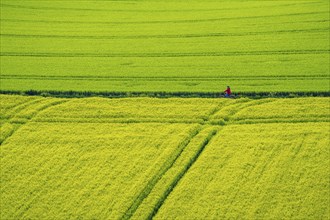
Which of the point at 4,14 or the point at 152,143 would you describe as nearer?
the point at 152,143

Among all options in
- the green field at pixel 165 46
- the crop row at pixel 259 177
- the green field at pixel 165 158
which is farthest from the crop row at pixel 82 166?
the green field at pixel 165 46

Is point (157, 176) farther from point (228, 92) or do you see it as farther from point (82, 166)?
point (228, 92)

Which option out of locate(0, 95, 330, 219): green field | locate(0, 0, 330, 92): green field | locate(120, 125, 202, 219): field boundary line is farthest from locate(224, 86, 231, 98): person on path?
locate(120, 125, 202, 219): field boundary line

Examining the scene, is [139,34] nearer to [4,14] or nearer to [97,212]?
[4,14]

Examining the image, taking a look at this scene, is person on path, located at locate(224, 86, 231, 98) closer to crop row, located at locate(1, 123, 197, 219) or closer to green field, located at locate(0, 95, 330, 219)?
green field, located at locate(0, 95, 330, 219)

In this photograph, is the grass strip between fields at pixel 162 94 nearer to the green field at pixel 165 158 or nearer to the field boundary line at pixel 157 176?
the green field at pixel 165 158

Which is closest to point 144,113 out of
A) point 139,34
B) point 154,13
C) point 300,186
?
point 300,186
